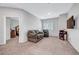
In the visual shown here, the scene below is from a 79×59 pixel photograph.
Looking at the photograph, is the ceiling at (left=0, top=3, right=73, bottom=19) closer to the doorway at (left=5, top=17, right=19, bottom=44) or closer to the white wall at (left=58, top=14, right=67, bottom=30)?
the white wall at (left=58, top=14, right=67, bottom=30)

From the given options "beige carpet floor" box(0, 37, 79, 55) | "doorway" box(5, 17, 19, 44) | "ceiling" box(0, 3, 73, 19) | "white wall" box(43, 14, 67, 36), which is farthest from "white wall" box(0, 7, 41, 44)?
"white wall" box(43, 14, 67, 36)

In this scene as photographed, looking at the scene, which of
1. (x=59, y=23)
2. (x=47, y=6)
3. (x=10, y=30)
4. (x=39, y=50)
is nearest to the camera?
(x=39, y=50)

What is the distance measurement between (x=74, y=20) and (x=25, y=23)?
303cm

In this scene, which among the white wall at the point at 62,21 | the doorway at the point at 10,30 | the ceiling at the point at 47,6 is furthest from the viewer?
the doorway at the point at 10,30

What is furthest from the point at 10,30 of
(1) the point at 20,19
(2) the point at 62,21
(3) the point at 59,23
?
(2) the point at 62,21

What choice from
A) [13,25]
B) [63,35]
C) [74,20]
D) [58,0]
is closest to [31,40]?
[63,35]

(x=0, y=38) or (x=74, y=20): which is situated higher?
(x=74, y=20)

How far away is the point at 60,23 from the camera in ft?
15.6

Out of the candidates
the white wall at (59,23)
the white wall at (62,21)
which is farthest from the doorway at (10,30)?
the white wall at (62,21)

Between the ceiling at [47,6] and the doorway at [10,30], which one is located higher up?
the ceiling at [47,6]

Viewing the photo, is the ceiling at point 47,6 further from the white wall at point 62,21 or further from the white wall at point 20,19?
the white wall at point 20,19

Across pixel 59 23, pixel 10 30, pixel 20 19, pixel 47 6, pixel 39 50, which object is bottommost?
pixel 39 50

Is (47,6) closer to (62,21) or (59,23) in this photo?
(62,21)
